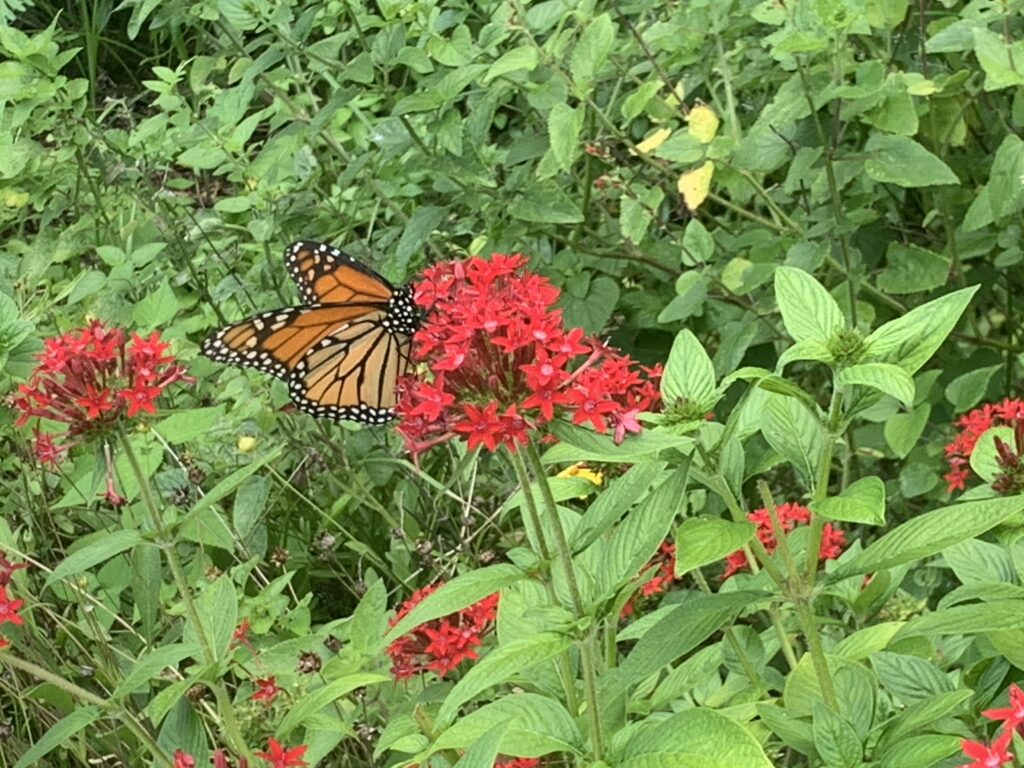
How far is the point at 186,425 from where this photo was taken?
1.60 meters

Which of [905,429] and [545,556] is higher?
[545,556]

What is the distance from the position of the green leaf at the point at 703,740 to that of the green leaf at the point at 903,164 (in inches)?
43.7

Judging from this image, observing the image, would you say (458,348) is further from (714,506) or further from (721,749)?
(714,506)

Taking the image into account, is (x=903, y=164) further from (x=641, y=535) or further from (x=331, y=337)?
(x=641, y=535)

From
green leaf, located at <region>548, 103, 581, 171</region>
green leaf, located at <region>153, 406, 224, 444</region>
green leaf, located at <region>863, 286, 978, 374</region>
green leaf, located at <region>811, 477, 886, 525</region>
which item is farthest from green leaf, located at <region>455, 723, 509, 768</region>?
green leaf, located at <region>548, 103, 581, 171</region>

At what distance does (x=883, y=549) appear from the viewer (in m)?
1.00

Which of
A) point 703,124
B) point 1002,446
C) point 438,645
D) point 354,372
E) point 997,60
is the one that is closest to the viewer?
point 1002,446

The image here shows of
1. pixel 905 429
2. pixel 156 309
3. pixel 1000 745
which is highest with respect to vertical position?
pixel 1000 745

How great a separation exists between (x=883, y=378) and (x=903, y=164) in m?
1.06

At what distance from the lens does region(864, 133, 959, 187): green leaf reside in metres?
1.86

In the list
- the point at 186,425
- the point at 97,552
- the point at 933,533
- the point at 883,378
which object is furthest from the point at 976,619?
the point at 186,425

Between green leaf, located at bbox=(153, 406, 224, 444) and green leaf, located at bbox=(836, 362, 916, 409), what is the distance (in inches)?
33.3

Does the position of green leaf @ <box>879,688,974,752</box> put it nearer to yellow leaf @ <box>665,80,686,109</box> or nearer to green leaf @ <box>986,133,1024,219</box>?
green leaf @ <box>986,133,1024,219</box>

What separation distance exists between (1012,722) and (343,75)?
155 cm
